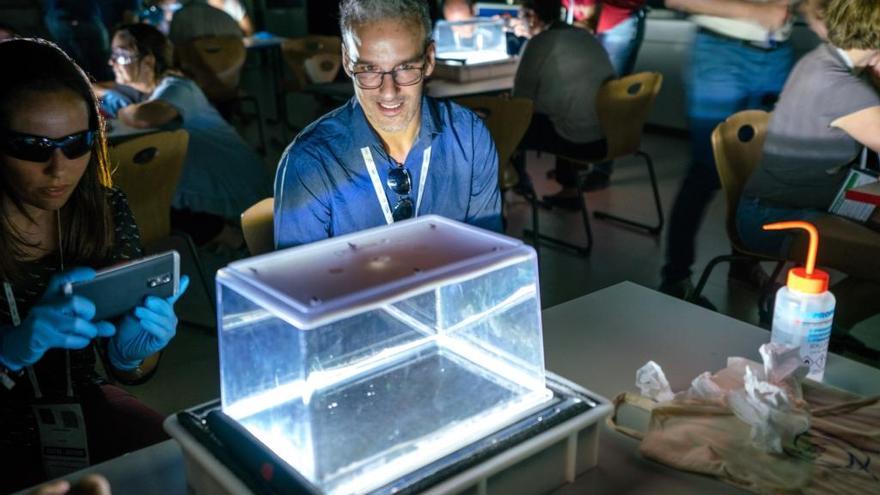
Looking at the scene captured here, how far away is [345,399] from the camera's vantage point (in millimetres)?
1016

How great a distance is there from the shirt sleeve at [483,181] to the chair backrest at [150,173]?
131 centimetres

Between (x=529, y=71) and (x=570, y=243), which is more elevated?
(x=529, y=71)

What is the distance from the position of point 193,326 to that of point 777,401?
2617 millimetres

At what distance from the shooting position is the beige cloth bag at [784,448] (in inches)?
39.9

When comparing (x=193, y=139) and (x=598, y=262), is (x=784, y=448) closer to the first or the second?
(x=598, y=262)

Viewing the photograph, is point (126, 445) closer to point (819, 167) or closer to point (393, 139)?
point (393, 139)

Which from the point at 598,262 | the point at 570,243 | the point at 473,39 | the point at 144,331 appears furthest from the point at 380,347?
the point at 473,39

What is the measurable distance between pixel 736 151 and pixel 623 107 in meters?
1.44

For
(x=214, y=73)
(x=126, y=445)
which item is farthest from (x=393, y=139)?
(x=214, y=73)

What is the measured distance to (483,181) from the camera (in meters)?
1.90

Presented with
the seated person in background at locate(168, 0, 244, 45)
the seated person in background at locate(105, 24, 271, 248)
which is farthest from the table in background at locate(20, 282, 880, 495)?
the seated person in background at locate(168, 0, 244, 45)

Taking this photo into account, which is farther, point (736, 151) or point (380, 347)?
point (736, 151)

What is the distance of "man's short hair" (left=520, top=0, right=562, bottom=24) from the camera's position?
167 inches

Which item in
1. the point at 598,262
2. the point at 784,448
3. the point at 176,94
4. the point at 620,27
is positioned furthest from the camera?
the point at 620,27
